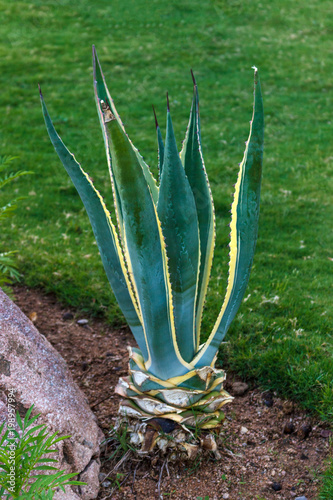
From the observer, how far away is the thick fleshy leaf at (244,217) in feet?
7.17

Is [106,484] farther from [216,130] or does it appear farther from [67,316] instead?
[216,130]

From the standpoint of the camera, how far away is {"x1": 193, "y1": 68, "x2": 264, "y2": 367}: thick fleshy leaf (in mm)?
2186

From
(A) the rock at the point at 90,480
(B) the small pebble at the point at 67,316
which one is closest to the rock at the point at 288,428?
(A) the rock at the point at 90,480

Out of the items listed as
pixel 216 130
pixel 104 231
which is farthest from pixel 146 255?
pixel 216 130

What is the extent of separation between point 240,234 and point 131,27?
33.8 feet

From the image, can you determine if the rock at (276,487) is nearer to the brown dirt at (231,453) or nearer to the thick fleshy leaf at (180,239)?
the brown dirt at (231,453)

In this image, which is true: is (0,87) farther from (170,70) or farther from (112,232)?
(112,232)

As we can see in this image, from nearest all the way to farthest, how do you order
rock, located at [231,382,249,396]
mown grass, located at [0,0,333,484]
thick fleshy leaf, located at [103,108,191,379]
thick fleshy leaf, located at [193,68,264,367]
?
1. thick fleshy leaf, located at [103,108,191,379]
2. thick fleshy leaf, located at [193,68,264,367]
3. rock, located at [231,382,249,396]
4. mown grass, located at [0,0,333,484]

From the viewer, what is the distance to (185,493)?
93.4 inches

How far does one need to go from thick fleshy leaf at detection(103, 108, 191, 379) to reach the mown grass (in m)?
0.93

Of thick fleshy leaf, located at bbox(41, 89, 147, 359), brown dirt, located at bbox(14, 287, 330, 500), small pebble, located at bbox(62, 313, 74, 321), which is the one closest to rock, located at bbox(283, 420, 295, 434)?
brown dirt, located at bbox(14, 287, 330, 500)

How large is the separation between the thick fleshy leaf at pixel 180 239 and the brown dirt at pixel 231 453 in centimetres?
53

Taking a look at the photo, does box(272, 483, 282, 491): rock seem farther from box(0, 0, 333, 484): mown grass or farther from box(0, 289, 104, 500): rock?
box(0, 289, 104, 500): rock

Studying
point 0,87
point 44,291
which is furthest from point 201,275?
point 0,87
